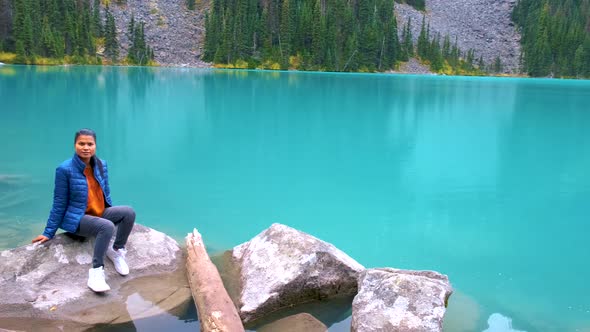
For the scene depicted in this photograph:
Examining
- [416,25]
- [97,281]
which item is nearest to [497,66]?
[416,25]

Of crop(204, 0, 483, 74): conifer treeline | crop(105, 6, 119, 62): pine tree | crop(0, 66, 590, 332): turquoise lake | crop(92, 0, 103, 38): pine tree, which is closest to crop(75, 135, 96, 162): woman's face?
crop(0, 66, 590, 332): turquoise lake

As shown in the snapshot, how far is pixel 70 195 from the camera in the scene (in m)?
6.20

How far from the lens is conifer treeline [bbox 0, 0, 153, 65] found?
8500 centimetres

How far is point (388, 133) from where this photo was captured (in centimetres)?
2539

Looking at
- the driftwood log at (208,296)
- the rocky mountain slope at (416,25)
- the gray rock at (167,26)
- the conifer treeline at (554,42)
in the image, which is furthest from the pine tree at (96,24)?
the conifer treeline at (554,42)

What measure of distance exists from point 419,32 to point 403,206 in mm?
130980

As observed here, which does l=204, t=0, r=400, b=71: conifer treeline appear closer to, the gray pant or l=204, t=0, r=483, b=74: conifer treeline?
l=204, t=0, r=483, b=74: conifer treeline

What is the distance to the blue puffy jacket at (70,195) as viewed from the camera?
6062 millimetres

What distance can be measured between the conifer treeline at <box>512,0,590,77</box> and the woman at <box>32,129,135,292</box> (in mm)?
145847

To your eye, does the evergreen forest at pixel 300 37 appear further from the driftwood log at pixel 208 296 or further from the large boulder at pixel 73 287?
the driftwood log at pixel 208 296

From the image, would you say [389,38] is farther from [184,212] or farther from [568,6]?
[184,212]

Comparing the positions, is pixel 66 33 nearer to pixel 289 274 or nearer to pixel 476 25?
pixel 289 274

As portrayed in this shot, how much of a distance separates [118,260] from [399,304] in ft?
11.4

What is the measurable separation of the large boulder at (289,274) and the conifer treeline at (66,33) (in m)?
89.5
